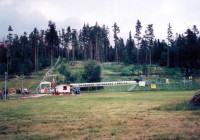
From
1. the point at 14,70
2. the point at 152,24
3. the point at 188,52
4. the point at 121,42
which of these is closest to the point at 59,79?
the point at 14,70

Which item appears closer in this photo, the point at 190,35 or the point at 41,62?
the point at 190,35

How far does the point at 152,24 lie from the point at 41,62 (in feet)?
144

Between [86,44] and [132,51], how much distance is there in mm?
20395

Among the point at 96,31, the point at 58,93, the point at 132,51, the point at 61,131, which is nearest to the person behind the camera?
the point at 61,131

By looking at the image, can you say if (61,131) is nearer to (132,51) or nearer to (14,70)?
(14,70)

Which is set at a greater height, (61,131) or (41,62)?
(41,62)

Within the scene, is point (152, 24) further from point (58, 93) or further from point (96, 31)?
point (58, 93)

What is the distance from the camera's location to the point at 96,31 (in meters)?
113

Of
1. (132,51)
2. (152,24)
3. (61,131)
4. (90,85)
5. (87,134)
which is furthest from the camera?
(132,51)

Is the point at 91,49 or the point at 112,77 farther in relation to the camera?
the point at 91,49

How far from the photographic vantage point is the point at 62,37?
127 metres

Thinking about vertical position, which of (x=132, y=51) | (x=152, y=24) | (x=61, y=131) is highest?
(x=152, y=24)

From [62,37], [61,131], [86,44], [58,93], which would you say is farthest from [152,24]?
[61,131]

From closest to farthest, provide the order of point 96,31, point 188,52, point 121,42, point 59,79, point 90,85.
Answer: point 90,85 < point 59,79 < point 188,52 < point 96,31 < point 121,42
